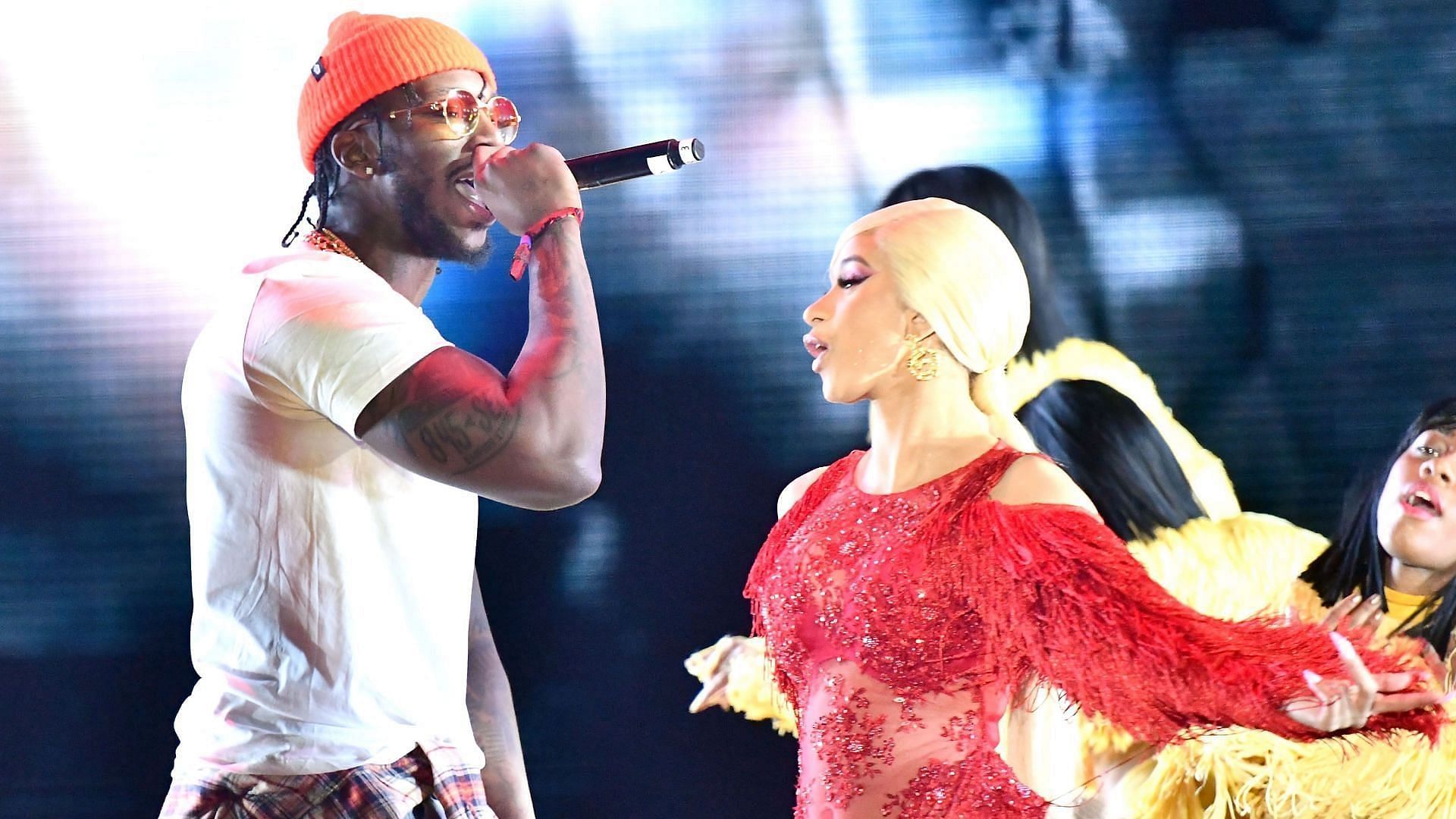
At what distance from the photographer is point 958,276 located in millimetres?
1921

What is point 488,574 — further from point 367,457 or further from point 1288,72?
point 1288,72

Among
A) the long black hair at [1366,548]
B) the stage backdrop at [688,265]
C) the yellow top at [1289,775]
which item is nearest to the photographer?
the yellow top at [1289,775]

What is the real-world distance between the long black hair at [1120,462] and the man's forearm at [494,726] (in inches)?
54.8

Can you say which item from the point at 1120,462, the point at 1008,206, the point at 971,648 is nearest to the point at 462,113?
the point at 971,648

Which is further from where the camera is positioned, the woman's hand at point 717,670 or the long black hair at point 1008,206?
the long black hair at point 1008,206

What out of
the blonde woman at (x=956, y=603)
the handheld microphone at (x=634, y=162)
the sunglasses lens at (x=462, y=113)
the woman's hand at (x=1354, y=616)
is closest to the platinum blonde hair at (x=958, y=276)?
the blonde woman at (x=956, y=603)

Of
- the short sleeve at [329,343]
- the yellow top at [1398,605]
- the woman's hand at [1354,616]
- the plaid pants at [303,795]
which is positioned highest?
the short sleeve at [329,343]

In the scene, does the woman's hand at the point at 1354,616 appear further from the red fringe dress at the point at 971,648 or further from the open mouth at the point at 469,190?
the open mouth at the point at 469,190

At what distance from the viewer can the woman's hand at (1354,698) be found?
156 centimetres

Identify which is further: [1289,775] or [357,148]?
[1289,775]

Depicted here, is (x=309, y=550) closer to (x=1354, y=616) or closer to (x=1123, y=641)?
(x=1123, y=641)

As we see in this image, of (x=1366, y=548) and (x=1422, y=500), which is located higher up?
(x=1422, y=500)

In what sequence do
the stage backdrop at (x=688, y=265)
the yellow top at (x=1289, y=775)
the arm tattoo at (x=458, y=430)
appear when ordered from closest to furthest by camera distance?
1. the arm tattoo at (x=458, y=430)
2. the yellow top at (x=1289, y=775)
3. the stage backdrop at (x=688, y=265)

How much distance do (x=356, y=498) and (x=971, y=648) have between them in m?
0.78
